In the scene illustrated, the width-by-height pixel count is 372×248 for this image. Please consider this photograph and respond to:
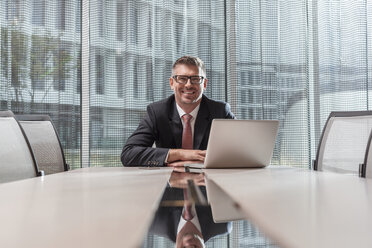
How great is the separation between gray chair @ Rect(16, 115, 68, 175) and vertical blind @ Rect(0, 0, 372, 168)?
108 cm

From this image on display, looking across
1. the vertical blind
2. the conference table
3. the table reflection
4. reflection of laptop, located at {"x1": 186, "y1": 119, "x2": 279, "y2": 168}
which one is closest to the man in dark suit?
reflection of laptop, located at {"x1": 186, "y1": 119, "x2": 279, "y2": 168}

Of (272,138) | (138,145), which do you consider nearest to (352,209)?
(272,138)

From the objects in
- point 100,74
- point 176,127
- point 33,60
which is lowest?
point 176,127

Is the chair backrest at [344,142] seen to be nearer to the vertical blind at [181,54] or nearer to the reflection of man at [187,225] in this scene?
the vertical blind at [181,54]

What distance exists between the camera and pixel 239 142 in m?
1.50

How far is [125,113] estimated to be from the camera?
3.47m

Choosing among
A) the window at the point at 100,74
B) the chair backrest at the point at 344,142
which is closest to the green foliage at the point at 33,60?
the window at the point at 100,74

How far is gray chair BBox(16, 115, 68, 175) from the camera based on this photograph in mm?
2246

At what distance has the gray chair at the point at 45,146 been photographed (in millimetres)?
2246

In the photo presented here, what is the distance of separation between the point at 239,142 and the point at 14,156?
45.6 inches

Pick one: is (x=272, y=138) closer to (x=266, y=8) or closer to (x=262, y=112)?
(x=262, y=112)

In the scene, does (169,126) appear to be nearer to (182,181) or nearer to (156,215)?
(182,181)

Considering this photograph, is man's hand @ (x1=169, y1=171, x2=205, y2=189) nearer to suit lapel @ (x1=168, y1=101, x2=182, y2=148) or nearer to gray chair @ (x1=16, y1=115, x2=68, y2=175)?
suit lapel @ (x1=168, y1=101, x2=182, y2=148)

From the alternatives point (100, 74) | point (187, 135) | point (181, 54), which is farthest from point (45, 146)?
point (181, 54)
